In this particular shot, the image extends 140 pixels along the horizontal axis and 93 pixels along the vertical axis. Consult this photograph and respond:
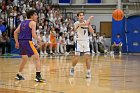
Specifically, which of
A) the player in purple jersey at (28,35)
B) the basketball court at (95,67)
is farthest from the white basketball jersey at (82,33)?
the player in purple jersey at (28,35)

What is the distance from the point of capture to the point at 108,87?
29.4 ft

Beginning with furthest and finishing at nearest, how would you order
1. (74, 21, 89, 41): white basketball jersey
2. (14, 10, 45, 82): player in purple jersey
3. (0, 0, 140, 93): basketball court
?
(74, 21, 89, 41): white basketball jersey < (14, 10, 45, 82): player in purple jersey < (0, 0, 140, 93): basketball court

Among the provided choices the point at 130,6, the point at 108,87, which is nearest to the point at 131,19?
the point at 130,6

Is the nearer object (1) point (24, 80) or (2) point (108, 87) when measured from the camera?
(2) point (108, 87)

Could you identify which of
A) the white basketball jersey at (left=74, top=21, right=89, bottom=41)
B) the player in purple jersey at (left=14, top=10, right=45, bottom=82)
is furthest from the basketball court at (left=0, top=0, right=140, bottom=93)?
the white basketball jersey at (left=74, top=21, right=89, bottom=41)

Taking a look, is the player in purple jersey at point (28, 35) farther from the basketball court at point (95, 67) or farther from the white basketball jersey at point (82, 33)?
the white basketball jersey at point (82, 33)

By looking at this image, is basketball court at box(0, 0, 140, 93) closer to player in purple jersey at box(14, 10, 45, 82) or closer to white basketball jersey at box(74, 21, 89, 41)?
player in purple jersey at box(14, 10, 45, 82)

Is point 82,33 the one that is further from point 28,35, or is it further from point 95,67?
point 95,67

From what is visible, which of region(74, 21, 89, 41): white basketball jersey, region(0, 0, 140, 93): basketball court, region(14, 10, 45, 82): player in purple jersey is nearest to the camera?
region(0, 0, 140, 93): basketball court

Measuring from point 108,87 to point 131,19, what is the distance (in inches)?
931

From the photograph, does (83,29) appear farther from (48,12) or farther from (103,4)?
(103,4)

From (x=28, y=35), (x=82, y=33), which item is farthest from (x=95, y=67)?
(x=28, y=35)

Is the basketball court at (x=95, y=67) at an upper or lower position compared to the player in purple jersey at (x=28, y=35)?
lower

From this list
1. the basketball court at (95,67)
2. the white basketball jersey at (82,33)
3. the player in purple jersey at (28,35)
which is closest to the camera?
the basketball court at (95,67)
